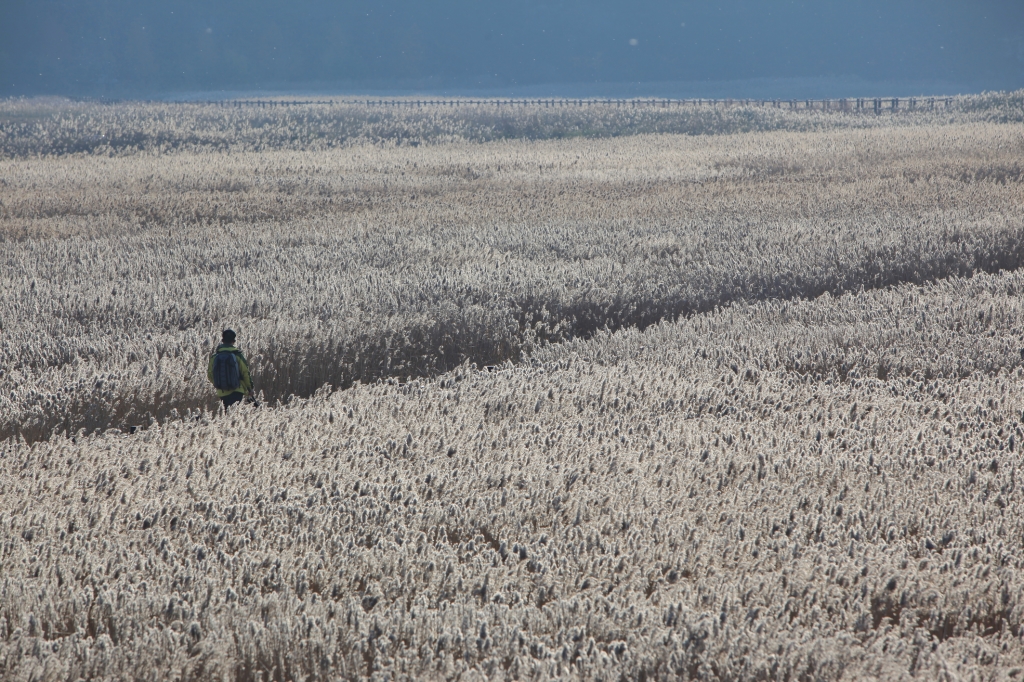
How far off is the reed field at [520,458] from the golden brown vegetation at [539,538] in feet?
0.06

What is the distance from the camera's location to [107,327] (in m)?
8.66

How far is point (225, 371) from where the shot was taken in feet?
20.9

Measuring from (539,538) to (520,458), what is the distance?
1.03 metres

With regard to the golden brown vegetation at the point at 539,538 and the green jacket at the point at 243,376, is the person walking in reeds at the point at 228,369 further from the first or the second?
the golden brown vegetation at the point at 539,538

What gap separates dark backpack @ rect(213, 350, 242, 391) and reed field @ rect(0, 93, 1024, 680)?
34 centimetres

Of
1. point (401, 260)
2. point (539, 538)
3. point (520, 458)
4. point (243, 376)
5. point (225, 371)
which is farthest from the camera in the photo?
point (401, 260)

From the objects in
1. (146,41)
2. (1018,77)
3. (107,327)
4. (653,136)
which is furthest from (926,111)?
(146,41)

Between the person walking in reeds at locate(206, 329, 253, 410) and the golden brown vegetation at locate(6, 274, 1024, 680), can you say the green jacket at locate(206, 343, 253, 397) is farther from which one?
the golden brown vegetation at locate(6, 274, 1024, 680)

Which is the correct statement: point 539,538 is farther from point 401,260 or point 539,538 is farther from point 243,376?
point 401,260

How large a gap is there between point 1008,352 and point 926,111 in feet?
182

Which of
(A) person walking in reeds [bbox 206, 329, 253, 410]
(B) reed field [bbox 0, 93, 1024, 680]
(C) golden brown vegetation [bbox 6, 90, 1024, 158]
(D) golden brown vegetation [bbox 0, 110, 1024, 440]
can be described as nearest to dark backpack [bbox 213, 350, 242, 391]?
(A) person walking in reeds [bbox 206, 329, 253, 410]

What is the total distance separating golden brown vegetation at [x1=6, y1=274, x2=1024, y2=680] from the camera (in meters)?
2.99

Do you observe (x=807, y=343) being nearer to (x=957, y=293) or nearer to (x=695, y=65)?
(x=957, y=293)

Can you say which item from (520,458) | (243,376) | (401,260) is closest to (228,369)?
(243,376)
